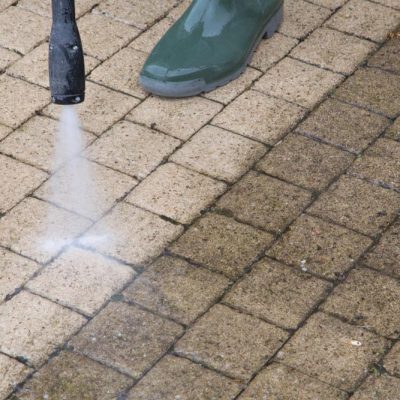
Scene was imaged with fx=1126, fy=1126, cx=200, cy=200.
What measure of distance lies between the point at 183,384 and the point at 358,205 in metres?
1.24

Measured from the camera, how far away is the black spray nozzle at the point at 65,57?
151 inches

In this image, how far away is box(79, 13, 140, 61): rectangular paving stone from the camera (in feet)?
18.1

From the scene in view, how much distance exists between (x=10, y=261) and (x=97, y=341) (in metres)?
0.55

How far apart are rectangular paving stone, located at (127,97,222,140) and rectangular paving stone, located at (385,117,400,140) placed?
2.55 feet

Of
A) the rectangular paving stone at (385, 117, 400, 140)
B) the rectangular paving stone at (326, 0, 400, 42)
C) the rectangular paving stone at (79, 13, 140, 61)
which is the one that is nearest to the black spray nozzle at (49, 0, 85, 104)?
the rectangular paving stone at (79, 13, 140, 61)

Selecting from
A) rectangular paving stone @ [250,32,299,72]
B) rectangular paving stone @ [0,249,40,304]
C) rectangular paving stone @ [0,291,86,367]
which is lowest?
rectangular paving stone @ [250,32,299,72]

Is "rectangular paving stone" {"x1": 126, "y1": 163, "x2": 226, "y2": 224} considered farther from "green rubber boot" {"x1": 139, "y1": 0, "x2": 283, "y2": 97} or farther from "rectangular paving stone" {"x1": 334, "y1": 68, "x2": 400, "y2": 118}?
"rectangular paving stone" {"x1": 334, "y1": 68, "x2": 400, "y2": 118}

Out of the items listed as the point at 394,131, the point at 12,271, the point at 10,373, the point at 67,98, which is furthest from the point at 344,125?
the point at 10,373

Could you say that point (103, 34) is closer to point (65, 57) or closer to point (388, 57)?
point (388, 57)

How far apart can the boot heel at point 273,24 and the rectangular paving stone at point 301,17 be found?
0.04 meters

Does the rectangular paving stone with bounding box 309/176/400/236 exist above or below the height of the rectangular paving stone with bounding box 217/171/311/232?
below

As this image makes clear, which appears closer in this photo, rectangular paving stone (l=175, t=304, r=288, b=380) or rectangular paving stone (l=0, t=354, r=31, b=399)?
rectangular paving stone (l=0, t=354, r=31, b=399)

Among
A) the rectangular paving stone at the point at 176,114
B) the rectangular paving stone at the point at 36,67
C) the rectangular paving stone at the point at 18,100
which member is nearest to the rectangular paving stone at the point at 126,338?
the rectangular paving stone at the point at 176,114

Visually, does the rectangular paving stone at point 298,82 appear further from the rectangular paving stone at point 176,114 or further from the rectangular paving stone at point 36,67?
the rectangular paving stone at point 36,67
